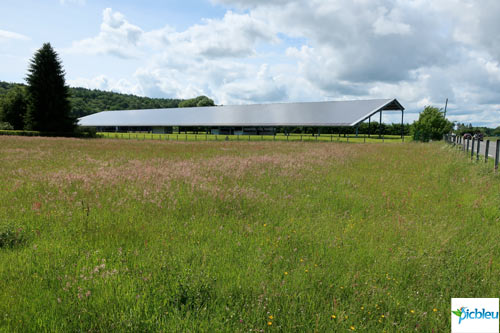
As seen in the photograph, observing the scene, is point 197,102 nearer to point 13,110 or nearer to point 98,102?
point 98,102

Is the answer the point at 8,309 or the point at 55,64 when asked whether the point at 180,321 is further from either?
the point at 55,64

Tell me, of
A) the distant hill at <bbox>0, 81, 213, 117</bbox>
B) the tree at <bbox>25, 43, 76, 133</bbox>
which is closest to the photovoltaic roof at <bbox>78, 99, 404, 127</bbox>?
the tree at <bbox>25, 43, 76, 133</bbox>

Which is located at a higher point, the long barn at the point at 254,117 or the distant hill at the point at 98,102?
the distant hill at the point at 98,102

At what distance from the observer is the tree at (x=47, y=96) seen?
144 feet

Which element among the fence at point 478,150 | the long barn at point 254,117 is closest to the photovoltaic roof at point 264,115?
the long barn at point 254,117

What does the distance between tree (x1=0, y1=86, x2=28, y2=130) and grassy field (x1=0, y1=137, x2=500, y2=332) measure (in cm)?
5559

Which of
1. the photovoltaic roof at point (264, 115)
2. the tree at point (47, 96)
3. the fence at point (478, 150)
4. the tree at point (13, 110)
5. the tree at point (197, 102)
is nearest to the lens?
the fence at point (478, 150)

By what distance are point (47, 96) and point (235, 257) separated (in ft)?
170

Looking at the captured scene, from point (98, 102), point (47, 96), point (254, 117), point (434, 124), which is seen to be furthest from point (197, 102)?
point (434, 124)

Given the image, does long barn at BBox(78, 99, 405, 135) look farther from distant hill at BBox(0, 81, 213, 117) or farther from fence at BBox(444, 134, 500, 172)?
distant hill at BBox(0, 81, 213, 117)

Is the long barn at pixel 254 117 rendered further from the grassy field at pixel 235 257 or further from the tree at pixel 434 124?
the grassy field at pixel 235 257

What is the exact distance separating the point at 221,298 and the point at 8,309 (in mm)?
2193

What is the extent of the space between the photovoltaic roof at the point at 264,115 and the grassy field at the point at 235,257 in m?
41.8

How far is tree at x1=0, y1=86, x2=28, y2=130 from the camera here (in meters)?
50.9
